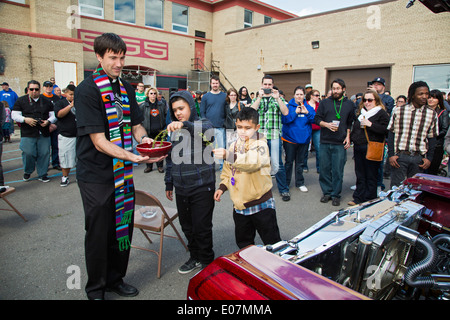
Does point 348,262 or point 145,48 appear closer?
point 348,262

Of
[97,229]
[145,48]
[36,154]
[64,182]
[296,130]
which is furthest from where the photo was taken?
[145,48]

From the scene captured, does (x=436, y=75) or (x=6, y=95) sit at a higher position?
(x=436, y=75)

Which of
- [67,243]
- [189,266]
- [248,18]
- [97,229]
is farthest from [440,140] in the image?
[248,18]

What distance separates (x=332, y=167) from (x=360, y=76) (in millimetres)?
12055

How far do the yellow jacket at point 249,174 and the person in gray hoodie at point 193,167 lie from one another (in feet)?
0.84

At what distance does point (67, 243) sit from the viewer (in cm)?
375

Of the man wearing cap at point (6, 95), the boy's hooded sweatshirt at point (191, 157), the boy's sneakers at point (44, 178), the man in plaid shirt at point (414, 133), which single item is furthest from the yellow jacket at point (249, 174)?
the man wearing cap at point (6, 95)

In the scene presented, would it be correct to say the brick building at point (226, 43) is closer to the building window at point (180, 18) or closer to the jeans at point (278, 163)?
the building window at point (180, 18)

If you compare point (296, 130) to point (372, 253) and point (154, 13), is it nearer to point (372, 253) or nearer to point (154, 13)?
point (372, 253)

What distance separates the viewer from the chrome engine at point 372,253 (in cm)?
153

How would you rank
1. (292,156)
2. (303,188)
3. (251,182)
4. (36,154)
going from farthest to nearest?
(36,154)
(303,188)
(292,156)
(251,182)

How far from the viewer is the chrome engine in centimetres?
153
